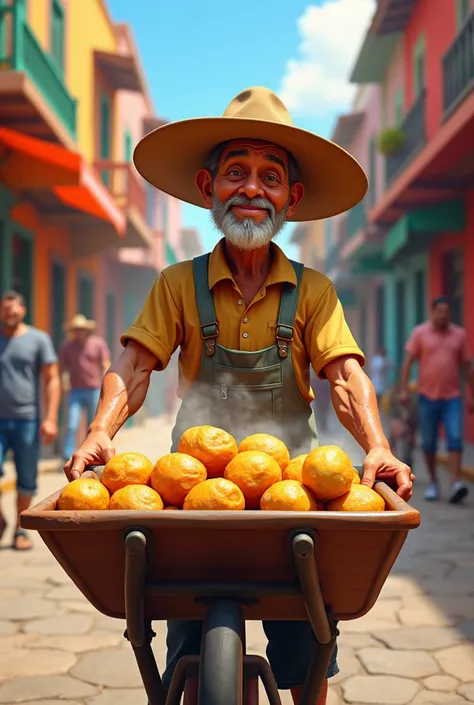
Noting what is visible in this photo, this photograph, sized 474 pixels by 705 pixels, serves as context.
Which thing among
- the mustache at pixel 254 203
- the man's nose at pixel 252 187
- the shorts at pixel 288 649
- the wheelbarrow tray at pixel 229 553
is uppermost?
the man's nose at pixel 252 187

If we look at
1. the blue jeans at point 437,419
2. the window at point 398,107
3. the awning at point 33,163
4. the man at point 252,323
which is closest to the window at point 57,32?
the awning at point 33,163

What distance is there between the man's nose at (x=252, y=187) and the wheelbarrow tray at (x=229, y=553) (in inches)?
39.6

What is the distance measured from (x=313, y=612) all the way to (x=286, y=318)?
3.15 ft

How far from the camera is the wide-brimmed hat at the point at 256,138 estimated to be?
254cm

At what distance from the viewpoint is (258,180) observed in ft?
8.43

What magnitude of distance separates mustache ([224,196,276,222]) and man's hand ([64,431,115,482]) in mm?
805

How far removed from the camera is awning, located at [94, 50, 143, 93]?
16969 mm

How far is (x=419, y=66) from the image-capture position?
17.2 meters

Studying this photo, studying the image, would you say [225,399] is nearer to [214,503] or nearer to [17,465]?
[214,503]

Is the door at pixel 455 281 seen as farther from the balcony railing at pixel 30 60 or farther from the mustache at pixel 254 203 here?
the mustache at pixel 254 203

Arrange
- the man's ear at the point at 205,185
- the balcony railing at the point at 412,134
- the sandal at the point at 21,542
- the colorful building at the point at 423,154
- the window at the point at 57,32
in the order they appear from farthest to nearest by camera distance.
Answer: the balcony railing at the point at 412,134, the window at the point at 57,32, the colorful building at the point at 423,154, the sandal at the point at 21,542, the man's ear at the point at 205,185

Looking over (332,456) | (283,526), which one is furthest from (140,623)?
(332,456)

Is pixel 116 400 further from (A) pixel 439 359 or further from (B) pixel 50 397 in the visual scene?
(A) pixel 439 359

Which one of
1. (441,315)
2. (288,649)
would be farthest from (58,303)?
(288,649)
